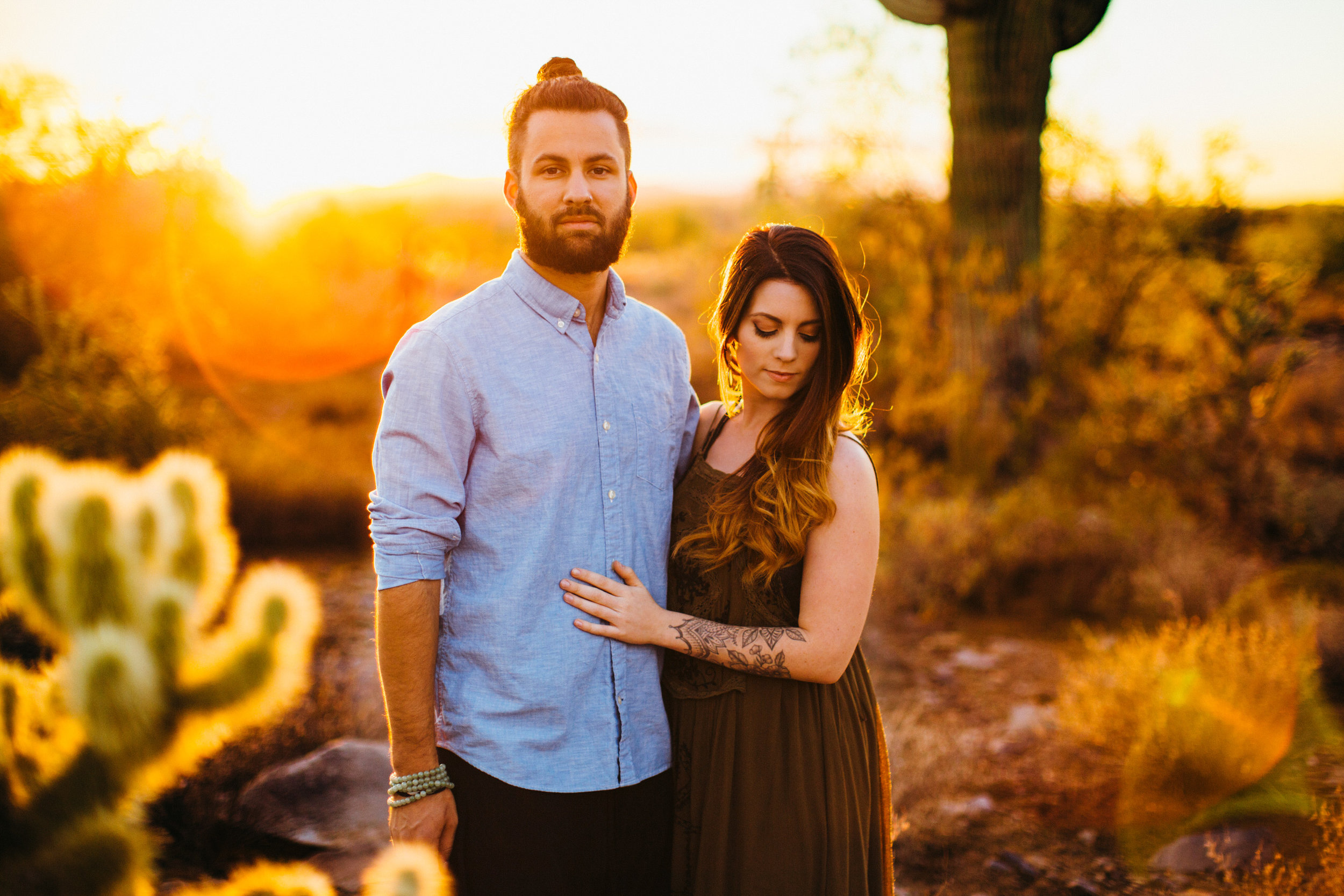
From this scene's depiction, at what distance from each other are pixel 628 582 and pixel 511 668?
1.15 feet

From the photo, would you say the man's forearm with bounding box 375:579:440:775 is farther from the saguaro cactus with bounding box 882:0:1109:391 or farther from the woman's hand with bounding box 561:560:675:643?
the saguaro cactus with bounding box 882:0:1109:391

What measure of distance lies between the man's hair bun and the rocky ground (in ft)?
8.79

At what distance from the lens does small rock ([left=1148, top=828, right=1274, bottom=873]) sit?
9.63ft

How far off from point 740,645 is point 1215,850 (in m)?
2.31

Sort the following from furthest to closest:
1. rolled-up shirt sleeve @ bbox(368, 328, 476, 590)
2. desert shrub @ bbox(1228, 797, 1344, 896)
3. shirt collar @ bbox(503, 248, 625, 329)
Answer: desert shrub @ bbox(1228, 797, 1344, 896)
shirt collar @ bbox(503, 248, 625, 329)
rolled-up shirt sleeve @ bbox(368, 328, 476, 590)

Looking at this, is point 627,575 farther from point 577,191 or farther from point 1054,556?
point 1054,556

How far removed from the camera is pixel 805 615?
2.04 m

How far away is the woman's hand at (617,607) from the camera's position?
1953 millimetres

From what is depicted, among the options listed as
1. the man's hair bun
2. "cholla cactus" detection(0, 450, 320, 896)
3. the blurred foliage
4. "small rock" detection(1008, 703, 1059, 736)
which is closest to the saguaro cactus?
the blurred foliage

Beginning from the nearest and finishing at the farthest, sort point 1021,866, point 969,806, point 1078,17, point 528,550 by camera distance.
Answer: point 528,550 → point 1021,866 → point 969,806 → point 1078,17

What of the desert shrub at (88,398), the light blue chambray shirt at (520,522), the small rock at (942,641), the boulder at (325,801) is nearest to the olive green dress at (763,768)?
the light blue chambray shirt at (520,522)

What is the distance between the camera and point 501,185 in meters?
2.17

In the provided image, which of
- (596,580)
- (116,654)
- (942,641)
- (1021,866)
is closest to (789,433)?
(596,580)

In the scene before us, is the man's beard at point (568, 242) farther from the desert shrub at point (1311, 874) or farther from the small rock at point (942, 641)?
the small rock at point (942, 641)
